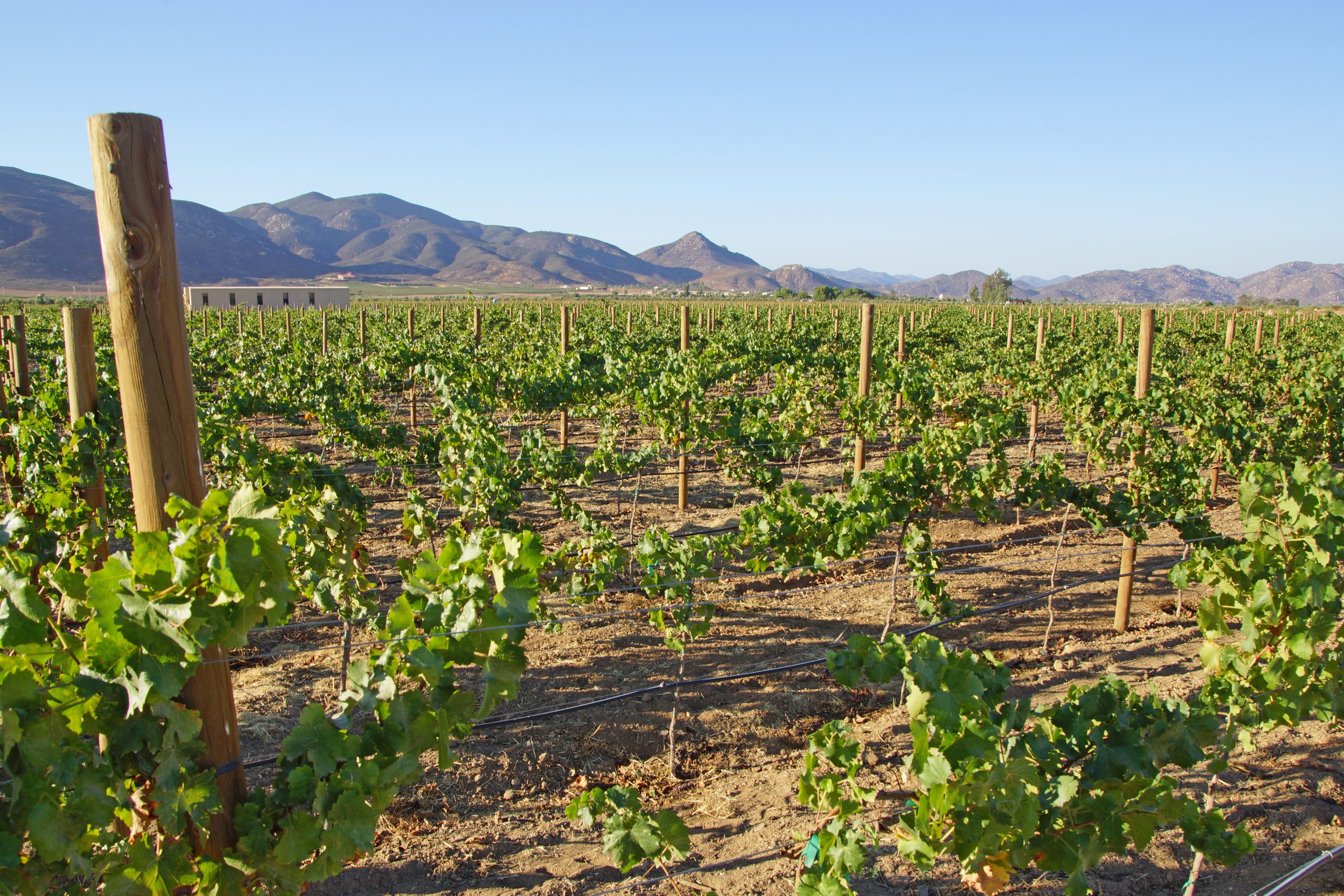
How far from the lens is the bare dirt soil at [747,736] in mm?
3818

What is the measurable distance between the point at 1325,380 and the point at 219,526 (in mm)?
13948

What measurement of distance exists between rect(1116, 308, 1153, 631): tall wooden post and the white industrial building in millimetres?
56261

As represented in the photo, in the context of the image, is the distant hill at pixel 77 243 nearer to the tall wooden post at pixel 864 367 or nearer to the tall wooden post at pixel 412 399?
the tall wooden post at pixel 412 399

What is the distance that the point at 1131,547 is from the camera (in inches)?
265

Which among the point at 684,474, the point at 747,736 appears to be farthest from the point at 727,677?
the point at 684,474

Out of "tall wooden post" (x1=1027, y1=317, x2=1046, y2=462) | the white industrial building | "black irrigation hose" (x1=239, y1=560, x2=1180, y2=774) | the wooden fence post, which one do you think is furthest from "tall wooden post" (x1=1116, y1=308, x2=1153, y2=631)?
the white industrial building

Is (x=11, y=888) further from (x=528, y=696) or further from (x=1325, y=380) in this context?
(x=1325, y=380)

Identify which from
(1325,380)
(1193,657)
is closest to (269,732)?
(1193,657)

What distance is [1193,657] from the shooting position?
19.8 feet

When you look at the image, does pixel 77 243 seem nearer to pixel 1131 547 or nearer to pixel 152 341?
pixel 1131 547

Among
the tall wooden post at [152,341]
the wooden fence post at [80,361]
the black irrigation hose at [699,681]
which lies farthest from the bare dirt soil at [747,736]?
the tall wooden post at [152,341]

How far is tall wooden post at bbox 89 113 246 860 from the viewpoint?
75.2 inches

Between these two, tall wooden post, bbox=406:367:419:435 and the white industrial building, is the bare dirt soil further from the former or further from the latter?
the white industrial building

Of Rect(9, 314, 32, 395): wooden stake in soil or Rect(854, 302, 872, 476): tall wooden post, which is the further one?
Rect(854, 302, 872, 476): tall wooden post
